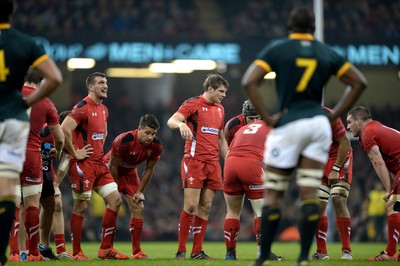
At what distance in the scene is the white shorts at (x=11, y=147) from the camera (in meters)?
7.52

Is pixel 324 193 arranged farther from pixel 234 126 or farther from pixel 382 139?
pixel 234 126

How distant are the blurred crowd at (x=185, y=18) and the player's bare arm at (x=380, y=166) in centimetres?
1555

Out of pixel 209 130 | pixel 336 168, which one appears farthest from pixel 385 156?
pixel 209 130

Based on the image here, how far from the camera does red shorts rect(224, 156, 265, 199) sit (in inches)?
450

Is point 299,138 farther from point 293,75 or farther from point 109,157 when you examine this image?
point 109,157

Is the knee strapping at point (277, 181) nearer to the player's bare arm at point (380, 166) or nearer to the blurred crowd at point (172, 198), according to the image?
the player's bare arm at point (380, 166)

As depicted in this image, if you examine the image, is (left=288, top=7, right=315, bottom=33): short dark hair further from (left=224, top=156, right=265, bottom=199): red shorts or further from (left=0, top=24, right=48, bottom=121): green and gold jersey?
(left=224, top=156, right=265, bottom=199): red shorts

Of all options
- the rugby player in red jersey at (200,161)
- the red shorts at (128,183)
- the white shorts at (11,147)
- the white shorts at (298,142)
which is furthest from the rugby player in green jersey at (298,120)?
the red shorts at (128,183)

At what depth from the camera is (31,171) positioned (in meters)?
10.4

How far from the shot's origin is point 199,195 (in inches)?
479

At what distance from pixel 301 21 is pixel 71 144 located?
501 cm

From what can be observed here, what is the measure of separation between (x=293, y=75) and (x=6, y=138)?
277 centimetres

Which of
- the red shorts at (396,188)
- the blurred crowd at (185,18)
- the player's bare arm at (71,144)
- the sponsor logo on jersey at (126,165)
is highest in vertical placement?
the blurred crowd at (185,18)

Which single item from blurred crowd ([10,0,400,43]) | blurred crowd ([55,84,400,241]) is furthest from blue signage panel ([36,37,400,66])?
blurred crowd ([55,84,400,241])
